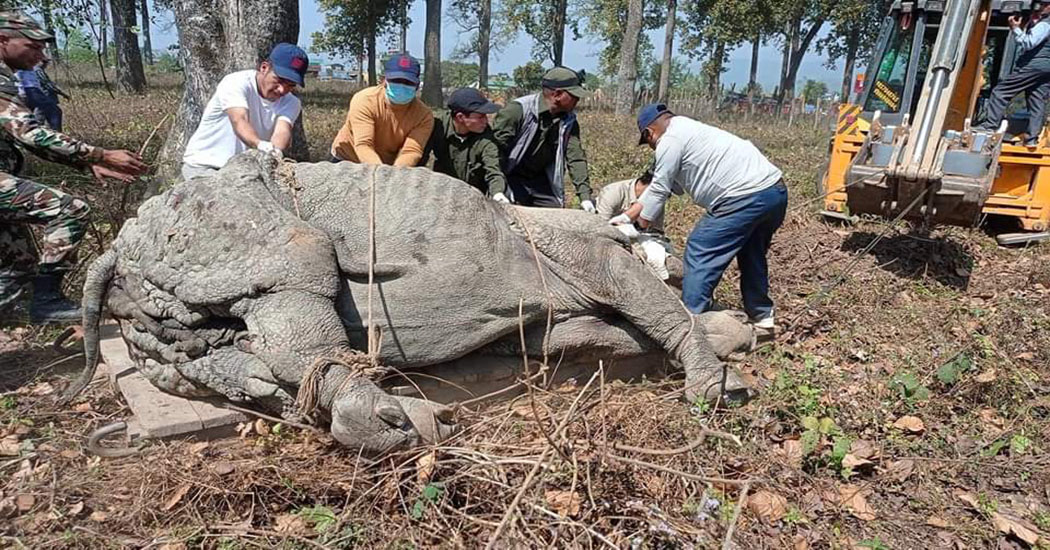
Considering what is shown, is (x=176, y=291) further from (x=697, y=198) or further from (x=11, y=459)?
(x=697, y=198)

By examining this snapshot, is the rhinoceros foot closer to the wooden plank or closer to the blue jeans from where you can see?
the wooden plank

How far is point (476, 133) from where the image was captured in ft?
17.9

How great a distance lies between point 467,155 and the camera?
5.57 metres

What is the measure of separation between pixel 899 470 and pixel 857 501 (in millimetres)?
405

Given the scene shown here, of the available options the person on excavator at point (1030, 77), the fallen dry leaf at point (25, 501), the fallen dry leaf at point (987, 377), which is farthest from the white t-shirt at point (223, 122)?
the person on excavator at point (1030, 77)

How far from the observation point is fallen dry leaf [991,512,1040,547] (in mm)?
3053

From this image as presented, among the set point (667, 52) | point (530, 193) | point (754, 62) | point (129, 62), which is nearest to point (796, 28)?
point (754, 62)

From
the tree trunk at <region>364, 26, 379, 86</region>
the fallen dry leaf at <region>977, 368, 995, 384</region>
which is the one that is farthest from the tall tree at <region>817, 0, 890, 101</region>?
the fallen dry leaf at <region>977, 368, 995, 384</region>

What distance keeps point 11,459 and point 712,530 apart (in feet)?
10.2

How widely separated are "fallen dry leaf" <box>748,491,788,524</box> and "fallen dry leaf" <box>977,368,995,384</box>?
6.20 ft

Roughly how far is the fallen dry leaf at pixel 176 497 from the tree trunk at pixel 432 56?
20.8m

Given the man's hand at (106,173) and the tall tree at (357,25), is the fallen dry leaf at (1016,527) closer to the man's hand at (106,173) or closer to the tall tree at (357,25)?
the man's hand at (106,173)

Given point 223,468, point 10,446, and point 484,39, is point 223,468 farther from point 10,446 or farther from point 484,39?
point 484,39

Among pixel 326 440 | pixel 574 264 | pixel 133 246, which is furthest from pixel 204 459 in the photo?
pixel 574 264
